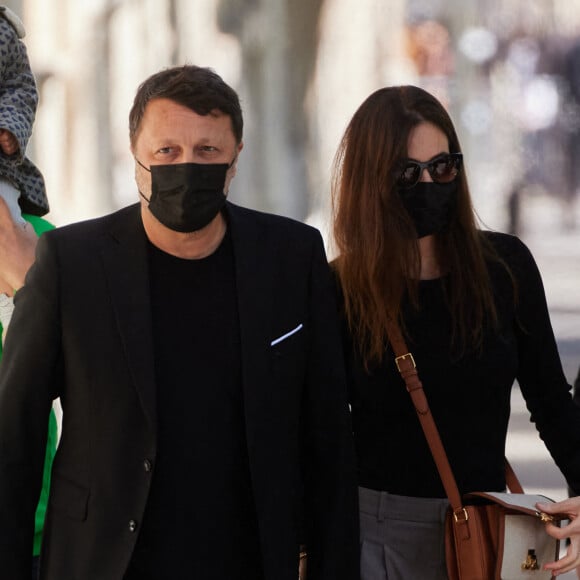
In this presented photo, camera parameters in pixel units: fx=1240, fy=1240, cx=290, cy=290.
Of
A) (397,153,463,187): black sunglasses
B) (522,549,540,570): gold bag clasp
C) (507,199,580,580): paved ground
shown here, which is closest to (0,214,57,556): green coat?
(397,153,463,187): black sunglasses

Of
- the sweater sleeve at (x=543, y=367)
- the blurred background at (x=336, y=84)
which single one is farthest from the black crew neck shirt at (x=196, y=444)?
the blurred background at (x=336, y=84)

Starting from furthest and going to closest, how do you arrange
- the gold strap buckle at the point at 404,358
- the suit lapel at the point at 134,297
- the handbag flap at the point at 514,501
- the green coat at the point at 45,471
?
the green coat at the point at 45,471 → the gold strap buckle at the point at 404,358 → the handbag flap at the point at 514,501 → the suit lapel at the point at 134,297

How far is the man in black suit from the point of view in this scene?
254cm

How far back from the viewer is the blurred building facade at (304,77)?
16.6 feet

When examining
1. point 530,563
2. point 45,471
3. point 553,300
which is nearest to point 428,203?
point 530,563

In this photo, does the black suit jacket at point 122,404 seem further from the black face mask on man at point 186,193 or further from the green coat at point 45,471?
the green coat at point 45,471

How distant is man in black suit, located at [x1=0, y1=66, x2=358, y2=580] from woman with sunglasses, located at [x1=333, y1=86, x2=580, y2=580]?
0.49ft

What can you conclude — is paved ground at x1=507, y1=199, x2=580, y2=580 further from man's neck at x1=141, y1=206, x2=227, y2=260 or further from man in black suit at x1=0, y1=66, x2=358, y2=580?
man's neck at x1=141, y1=206, x2=227, y2=260

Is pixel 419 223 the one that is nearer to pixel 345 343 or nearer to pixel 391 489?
pixel 345 343

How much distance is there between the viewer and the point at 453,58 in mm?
5086

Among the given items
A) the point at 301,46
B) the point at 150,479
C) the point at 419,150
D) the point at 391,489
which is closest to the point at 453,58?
the point at 301,46

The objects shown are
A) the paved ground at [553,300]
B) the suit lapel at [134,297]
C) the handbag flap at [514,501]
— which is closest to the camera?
the suit lapel at [134,297]

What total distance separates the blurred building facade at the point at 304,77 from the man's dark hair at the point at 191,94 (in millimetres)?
2517

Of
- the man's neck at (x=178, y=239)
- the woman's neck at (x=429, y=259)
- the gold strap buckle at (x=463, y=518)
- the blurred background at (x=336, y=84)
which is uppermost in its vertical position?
the blurred background at (x=336, y=84)
